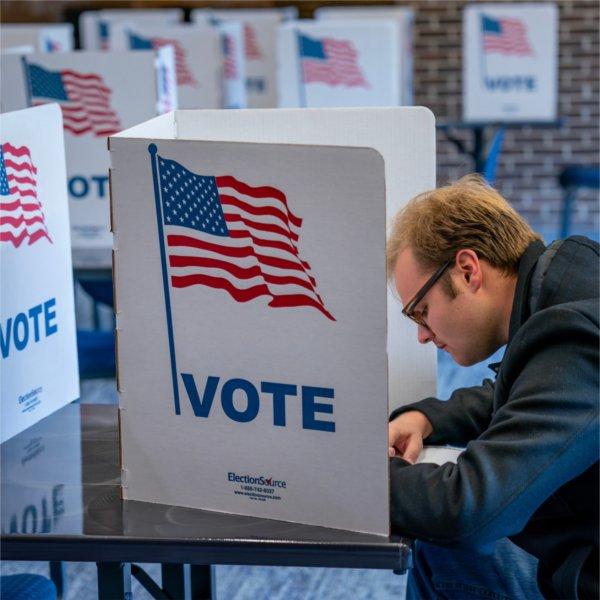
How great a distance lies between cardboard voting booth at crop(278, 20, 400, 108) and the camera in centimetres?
491

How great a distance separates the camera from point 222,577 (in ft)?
7.86

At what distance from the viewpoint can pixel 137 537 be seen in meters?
1.16

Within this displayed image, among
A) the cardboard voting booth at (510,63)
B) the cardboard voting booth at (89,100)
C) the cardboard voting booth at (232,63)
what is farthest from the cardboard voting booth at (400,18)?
the cardboard voting booth at (89,100)

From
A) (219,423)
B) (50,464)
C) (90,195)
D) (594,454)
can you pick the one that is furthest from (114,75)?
(594,454)

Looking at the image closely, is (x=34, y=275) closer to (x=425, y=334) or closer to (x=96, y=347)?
(x=425, y=334)

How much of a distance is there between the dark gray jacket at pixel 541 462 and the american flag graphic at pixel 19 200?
0.63 meters

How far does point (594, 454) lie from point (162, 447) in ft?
1.61

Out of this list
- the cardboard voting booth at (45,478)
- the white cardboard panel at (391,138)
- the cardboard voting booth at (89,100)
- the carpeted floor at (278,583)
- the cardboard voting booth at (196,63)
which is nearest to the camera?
the cardboard voting booth at (45,478)

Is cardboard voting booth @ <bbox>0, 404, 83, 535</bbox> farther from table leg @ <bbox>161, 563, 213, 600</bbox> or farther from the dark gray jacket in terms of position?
the dark gray jacket

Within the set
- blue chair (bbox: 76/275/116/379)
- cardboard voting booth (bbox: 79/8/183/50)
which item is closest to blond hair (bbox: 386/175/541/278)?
blue chair (bbox: 76/275/116/379)

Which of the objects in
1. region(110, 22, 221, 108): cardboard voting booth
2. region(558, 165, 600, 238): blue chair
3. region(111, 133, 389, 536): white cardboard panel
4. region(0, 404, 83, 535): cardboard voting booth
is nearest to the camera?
region(111, 133, 389, 536): white cardboard panel

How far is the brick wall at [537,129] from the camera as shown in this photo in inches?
259

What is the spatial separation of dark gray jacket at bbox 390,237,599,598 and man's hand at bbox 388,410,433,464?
0.63ft

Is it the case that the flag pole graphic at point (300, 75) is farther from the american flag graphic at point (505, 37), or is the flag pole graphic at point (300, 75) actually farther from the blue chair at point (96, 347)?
the blue chair at point (96, 347)
